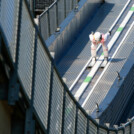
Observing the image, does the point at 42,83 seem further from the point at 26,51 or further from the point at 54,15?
the point at 54,15

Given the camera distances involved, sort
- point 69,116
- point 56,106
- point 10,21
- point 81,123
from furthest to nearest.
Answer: point 81,123, point 69,116, point 56,106, point 10,21

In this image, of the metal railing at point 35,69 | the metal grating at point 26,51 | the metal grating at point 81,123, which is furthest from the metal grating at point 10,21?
the metal grating at point 81,123

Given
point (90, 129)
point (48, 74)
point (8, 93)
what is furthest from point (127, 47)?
point (8, 93)

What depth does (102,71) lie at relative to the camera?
18.6m

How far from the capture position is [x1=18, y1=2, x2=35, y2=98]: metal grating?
717 cm

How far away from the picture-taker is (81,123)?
10.8m

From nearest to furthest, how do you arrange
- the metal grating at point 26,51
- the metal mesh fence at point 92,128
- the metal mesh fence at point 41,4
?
the metal grating at point 26,51, the metal mesh fence at point 92,128, the metal mesh fence at point 41,4

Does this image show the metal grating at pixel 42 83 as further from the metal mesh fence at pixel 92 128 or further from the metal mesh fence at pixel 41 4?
the metal mesh fence at pixel 41 4

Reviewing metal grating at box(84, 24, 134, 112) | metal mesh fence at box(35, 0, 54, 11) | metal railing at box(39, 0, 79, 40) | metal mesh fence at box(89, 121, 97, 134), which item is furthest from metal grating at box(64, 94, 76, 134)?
metal mesh fence at box(35, 0, 54, 11)

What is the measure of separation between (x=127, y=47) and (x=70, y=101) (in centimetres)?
1035

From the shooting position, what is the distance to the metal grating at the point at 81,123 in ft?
34.9

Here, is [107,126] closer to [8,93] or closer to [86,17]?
[8,93]

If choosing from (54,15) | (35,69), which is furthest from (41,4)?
(35,69)

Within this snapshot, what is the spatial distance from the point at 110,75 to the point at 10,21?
11525 mm
